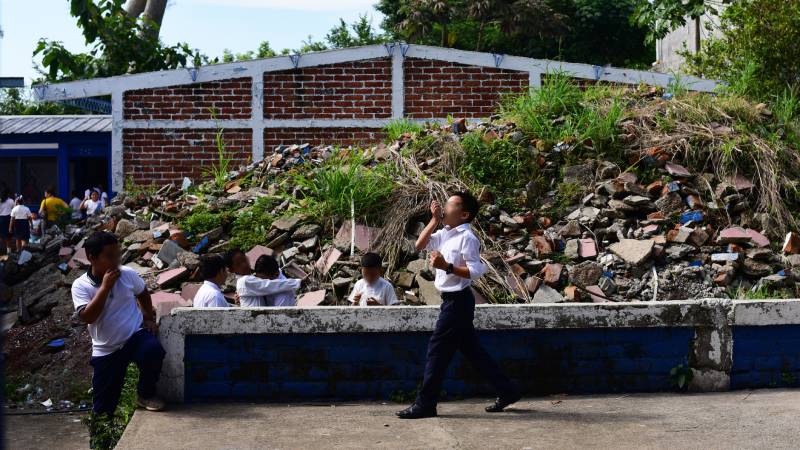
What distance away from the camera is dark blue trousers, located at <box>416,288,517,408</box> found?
5.82 m

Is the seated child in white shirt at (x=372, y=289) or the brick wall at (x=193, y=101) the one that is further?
the brick wall at (x=193, y=101)

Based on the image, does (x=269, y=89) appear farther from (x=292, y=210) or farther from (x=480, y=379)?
(x=480, y=379)

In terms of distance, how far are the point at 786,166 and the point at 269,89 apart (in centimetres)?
865

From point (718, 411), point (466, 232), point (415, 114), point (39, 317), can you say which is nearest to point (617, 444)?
point (718, 411)

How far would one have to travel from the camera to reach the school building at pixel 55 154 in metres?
22.4

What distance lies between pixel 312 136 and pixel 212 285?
28.6 ft

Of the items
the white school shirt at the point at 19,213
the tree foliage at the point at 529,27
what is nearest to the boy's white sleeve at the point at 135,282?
the white school shirt at the point at 19,213

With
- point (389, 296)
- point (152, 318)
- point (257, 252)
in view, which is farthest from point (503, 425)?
point (257, 252)

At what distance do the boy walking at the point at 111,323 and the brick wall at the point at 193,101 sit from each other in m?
9.73

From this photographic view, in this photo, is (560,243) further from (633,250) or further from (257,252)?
(257,252)

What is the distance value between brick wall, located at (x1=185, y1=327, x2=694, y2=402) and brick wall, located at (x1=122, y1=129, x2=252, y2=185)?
9.05m

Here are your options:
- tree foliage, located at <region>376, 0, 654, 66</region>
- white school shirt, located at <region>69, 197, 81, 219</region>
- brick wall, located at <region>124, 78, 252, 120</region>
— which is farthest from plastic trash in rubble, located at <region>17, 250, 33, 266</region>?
tree foliage, located at <region>376, 0, 654, 66</region>

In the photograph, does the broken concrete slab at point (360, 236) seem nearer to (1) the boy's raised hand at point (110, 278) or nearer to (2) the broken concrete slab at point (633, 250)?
(2) the broken concrete slab at point (633, 250)

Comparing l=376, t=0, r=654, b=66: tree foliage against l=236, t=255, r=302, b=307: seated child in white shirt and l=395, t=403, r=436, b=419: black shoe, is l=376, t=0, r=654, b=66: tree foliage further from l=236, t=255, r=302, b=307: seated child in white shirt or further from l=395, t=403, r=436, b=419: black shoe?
l=395, t=403, r=436, b=419: black shoe
